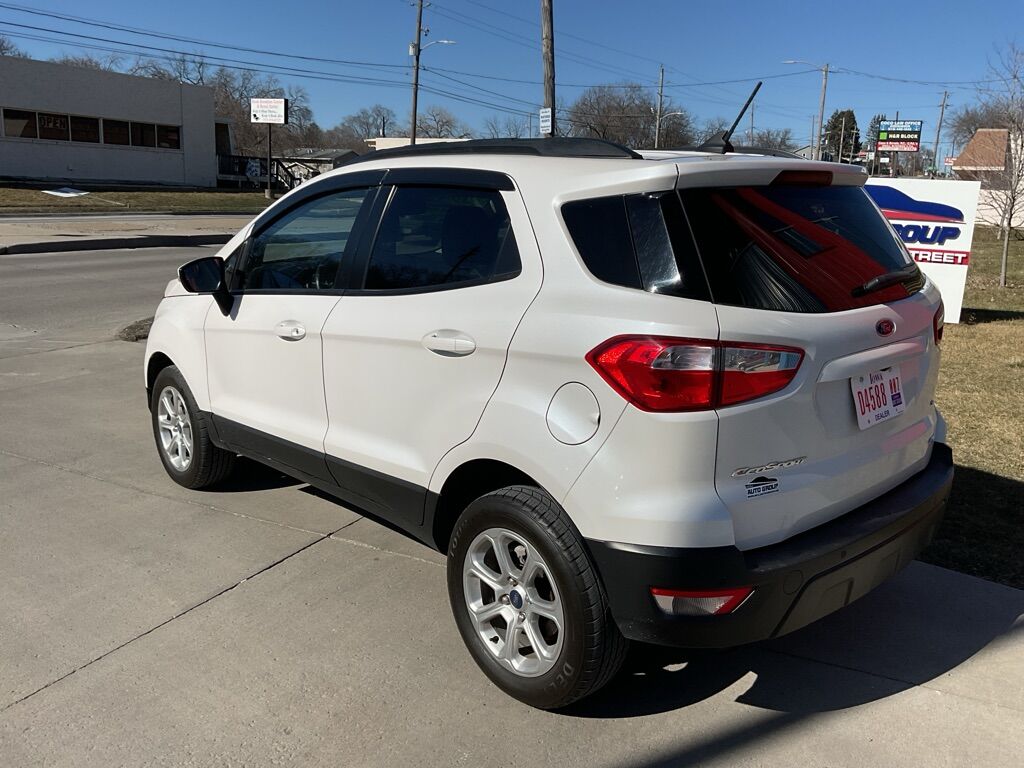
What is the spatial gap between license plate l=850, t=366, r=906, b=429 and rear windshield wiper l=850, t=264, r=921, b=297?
0.89 feet

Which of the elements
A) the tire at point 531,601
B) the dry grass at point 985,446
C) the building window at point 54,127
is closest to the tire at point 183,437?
the tire at point 531,601

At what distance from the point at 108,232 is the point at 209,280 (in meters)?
20.9

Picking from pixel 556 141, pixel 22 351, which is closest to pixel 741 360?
pixel 556 141

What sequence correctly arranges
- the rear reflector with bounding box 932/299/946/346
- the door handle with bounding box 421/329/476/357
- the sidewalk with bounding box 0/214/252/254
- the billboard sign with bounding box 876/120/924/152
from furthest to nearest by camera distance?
the billboard sign with bounding box 876/120/924/152
the sidewalk with bounding box 0/214/252/254
the rear reflector with bounding box 932/299/946/346
the door handle with bounding box 421/329/476/357

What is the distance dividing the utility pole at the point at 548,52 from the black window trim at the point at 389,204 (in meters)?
13.4

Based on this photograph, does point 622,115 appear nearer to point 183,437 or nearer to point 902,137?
point 902,137

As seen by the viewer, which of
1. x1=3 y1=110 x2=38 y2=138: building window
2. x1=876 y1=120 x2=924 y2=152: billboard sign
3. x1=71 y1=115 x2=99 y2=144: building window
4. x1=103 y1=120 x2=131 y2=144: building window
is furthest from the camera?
x1=876 y1=120 x2=924 y2=152: billboard sign

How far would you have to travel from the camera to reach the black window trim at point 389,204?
3.06 m

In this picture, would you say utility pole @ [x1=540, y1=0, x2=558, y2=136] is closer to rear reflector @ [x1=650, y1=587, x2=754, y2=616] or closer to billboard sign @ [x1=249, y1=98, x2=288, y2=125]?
rear reflector @ [x1=650, y1=587, x2=754, y2=616]

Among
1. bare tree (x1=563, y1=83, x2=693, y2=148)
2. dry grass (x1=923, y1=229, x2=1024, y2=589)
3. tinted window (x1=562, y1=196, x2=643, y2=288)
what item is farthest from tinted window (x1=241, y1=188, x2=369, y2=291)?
bare tree (x1=563, y1=83, x2=693, y2=148)

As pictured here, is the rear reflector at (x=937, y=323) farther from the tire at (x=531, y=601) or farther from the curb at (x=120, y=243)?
the curb at (x=120, y=243)

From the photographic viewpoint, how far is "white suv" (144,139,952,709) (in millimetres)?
2453

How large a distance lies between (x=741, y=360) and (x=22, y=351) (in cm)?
833

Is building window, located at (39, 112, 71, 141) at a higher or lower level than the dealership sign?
higher
